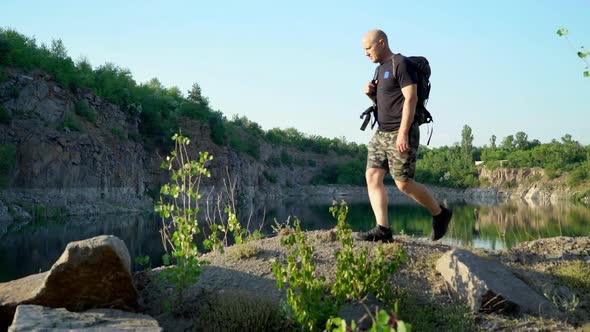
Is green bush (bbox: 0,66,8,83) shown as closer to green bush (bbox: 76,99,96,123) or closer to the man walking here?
green bush (bbox: 76,99,96,123)

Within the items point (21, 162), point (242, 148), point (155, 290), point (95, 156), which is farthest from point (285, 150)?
point (155, 290)

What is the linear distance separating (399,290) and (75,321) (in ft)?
8.68

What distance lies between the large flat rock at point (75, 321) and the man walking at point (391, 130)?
260 cm

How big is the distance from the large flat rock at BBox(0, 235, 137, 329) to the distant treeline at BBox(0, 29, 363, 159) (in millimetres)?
38423

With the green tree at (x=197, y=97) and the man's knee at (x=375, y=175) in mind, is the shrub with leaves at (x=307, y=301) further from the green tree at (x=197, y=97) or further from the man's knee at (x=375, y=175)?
the green tree at (x=197, y=97)

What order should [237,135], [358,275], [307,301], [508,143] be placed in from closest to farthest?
[307,301], [358,275], [237,135], [508,143]

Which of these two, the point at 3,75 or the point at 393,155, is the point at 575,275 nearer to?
the point at 393,155

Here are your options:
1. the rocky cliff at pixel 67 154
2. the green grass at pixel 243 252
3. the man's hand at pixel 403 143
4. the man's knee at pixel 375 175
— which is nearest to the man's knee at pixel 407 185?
the man's knee at pixel 375 175

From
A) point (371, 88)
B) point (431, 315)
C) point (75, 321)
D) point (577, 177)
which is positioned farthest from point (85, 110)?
point (577, 177)

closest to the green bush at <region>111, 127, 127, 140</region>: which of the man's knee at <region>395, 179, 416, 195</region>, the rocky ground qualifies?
the rocky ground

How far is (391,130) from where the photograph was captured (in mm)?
5617

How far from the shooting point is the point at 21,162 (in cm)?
3744

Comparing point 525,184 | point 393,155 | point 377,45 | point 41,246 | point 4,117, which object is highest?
point 4,117

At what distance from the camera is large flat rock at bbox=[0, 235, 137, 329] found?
14.9ft
